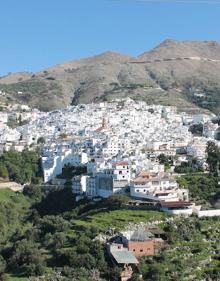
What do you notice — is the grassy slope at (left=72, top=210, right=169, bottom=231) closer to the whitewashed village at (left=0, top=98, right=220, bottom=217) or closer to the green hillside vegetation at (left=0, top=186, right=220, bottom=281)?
the green hillside vegetation at (left=0, top=186, right=220, bottom=281)

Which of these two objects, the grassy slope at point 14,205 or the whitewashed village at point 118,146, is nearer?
the whitewashed village at point 118,146

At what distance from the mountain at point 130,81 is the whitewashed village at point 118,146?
53.2 feet

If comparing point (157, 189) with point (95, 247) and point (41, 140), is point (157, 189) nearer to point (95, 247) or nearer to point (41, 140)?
point (95, 247)

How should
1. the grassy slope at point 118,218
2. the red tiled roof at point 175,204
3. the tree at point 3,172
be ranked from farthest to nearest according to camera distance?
the tree at point 3,172, the red tiled roof at point 175,204, the grassy slope at point 118,218

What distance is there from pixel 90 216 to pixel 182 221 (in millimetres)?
5193

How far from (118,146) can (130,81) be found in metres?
69.2

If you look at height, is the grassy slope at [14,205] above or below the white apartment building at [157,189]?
below

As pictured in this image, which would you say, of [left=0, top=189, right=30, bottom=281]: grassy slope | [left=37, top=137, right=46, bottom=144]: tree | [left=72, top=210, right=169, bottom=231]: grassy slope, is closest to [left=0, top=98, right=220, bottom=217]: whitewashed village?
[left=37, top=137, right=46, bottom=144]: tree

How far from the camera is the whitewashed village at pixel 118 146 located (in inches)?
1578

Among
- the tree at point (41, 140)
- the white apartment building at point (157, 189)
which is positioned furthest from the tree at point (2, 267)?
the tree at point (41, 140)

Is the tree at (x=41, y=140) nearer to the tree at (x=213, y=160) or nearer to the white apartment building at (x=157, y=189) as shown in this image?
the tree at (x=213, y=160)

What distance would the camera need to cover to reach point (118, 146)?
185ft

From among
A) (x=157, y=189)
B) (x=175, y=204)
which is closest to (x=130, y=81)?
(x=157, y=189)

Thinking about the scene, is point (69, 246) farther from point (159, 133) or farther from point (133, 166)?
point (159, 133)
